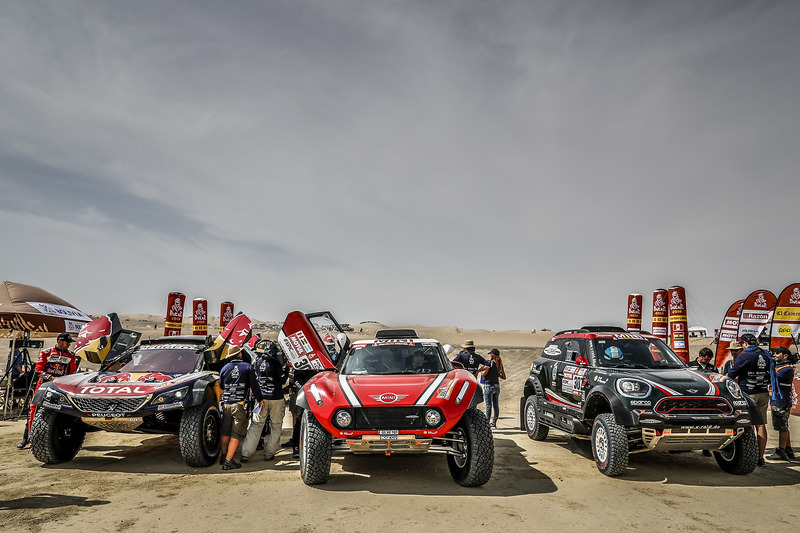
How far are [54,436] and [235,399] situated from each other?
2.58m

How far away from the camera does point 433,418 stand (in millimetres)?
5793

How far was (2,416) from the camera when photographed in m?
11.9

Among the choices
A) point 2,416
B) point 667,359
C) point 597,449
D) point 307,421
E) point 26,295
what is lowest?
point 2,416

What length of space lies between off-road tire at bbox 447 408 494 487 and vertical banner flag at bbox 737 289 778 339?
14.6m

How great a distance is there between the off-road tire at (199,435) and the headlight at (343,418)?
244 cm

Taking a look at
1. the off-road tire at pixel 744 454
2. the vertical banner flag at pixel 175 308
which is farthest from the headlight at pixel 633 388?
the vertical banner flag at pixel 175 308

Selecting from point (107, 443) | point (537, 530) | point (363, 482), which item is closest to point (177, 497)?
point (363, 482)

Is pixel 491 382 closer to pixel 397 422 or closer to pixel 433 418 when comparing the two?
pixel 433 418

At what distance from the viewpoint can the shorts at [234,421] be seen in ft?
23.6

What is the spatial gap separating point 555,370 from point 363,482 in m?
4.42

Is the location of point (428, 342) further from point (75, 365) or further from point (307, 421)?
point (75, 365)

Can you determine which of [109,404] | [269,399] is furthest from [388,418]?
[109,404]

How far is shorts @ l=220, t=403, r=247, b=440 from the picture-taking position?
7191 mm

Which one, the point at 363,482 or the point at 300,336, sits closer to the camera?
the point at 363,482
